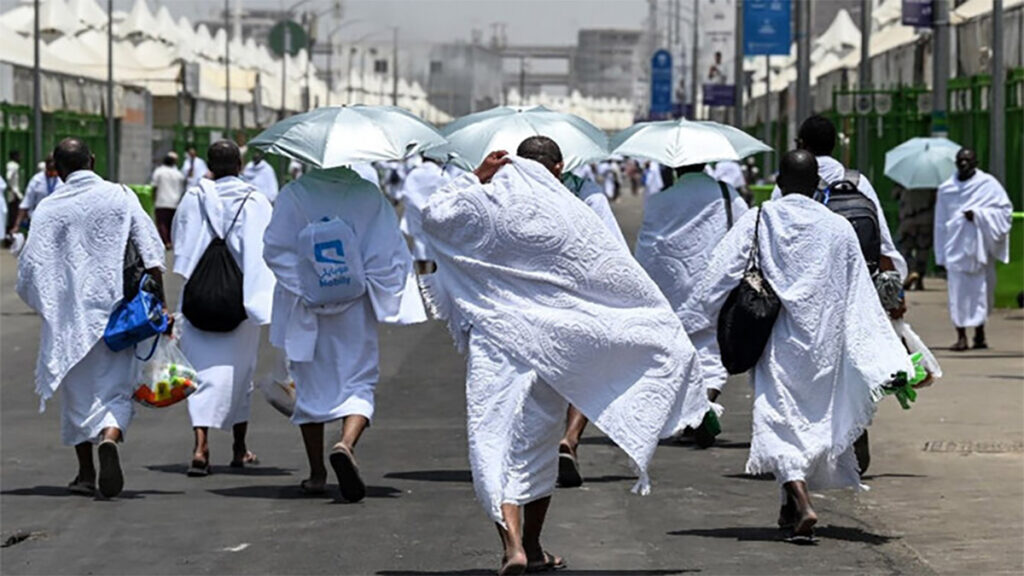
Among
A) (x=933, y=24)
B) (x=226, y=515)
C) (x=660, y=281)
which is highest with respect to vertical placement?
(x=933, y=24)

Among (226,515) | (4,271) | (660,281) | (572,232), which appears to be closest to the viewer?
(572,232)

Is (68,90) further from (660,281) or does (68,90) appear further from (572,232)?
(572,232)

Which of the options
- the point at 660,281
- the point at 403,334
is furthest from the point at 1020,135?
the point at 660,281

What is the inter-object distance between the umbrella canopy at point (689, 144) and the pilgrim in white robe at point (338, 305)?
2.23 meters

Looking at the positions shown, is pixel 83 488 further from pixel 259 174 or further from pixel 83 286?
pixel 259 174

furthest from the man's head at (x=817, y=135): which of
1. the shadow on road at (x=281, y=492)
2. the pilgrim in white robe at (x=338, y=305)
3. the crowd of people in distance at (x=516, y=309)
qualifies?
the shadow on road at (x=281, y=492)

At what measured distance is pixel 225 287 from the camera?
12203 mm

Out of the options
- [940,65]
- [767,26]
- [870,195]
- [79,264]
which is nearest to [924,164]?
[940,65]

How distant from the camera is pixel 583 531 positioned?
391 inches

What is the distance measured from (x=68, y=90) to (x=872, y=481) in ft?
134

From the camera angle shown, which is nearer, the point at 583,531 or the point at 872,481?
the point at 583,531

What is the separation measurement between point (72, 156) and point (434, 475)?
237 cm

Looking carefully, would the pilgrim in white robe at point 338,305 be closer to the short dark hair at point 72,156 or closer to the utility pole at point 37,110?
the short dark hair at point 72,156

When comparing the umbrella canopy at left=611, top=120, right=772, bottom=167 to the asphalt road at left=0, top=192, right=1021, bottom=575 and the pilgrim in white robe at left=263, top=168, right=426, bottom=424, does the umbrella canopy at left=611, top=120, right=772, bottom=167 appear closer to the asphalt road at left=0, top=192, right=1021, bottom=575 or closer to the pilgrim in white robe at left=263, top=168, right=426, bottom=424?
the asphalt road at left=0, top=192, right=1021, bottom=575
